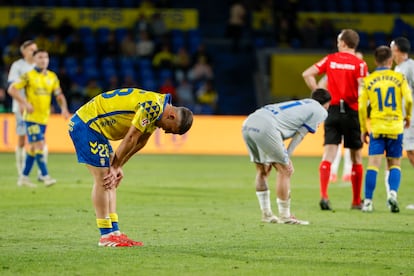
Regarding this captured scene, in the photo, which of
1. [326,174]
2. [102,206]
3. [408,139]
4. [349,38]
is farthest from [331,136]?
[102,206]

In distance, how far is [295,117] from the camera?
1170cm

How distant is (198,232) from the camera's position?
11.1 meters

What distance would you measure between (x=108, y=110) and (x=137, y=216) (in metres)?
3.26

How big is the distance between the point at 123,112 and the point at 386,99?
15.8ft

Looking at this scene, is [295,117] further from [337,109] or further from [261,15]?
[261,15]

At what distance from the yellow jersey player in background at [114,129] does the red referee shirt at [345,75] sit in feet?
15.8

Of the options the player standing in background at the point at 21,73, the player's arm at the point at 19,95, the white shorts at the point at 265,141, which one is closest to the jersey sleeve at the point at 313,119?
the white shorts at the point at 265,141

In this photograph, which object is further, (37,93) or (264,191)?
(37,93)

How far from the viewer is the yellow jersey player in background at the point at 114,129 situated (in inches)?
372

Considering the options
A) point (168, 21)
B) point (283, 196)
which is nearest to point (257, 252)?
point (283, 196)

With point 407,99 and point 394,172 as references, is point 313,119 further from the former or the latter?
point 394,172

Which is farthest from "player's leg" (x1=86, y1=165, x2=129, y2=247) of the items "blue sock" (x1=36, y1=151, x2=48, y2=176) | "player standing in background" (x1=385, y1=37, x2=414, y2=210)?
"blue sock" (x1=36, y1=151, x2=48, y2=176)

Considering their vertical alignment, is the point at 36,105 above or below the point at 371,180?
above

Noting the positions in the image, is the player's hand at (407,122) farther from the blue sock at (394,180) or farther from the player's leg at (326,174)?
the player's leg at (326,174)
